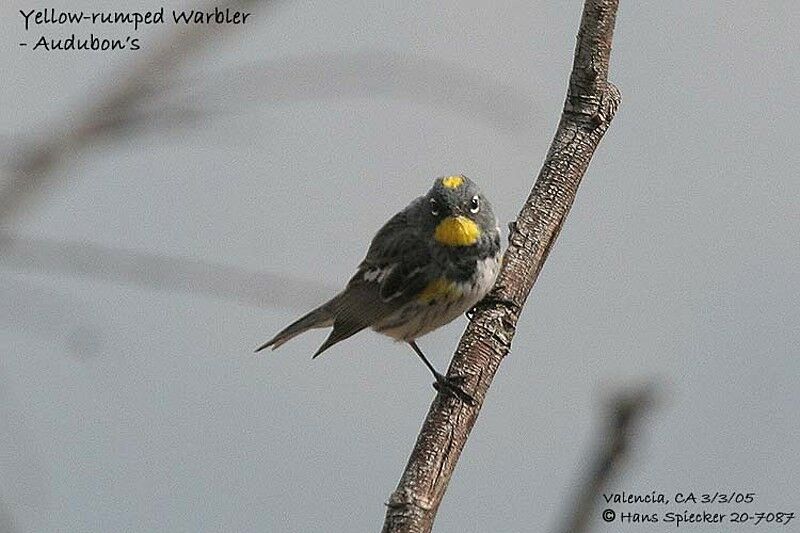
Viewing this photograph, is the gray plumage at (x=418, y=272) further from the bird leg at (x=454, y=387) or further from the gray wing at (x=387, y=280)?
the bird leg at (x=454, y=387)

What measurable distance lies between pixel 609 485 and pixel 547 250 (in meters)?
4.18

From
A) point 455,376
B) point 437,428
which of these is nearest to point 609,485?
point 437,428

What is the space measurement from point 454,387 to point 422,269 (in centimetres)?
174

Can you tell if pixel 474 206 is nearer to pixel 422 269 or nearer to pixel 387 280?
pixel 422 269

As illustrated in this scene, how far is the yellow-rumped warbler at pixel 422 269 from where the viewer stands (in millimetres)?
6426

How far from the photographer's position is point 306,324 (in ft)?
23.9

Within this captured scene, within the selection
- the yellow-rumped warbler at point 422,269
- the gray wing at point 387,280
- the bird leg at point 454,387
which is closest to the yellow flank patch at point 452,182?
the yellow-rumped warbler at point 422,269

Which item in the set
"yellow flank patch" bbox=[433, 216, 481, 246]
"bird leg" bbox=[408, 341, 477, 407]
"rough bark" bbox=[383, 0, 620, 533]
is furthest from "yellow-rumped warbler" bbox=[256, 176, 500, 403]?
"bird leg" bbox=[408, 341, 477, 407]

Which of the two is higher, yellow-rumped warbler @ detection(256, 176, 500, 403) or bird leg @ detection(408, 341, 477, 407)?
yellow-rumped warbler @ detection(256, 176, 500, 403)

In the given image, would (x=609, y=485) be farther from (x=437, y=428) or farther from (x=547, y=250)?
(x=547, y=250)

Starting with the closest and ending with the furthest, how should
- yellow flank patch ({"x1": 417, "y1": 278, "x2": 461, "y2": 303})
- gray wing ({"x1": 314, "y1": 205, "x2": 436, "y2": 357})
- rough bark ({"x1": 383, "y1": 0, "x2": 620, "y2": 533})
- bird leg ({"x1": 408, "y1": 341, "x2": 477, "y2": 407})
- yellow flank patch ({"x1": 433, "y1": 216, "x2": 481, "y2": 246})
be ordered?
bird leg ({"x1": 408, "y1": 341, "x2": 477, "y2": 407})
rough bark ({"x1": 383, "y1": 0, "x2": 620, "y2": 533})
yellow flank patch ({"x1": 417, "y1": 278, "x2": 461, "y2": 303})
yellow flank patch ({"x1": 433, "y1": 216, "x2": 481, "y2": 246})
gray wing ({"x1": 314, "y1": 205, "x2": 436, "y2": 357})

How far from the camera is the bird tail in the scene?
712cm

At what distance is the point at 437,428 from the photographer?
192 inches

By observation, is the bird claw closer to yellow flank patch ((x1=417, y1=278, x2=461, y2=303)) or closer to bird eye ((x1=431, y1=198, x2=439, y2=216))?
yellow flank patch ((x1=417, y1=278, x2=461, y2=303))
